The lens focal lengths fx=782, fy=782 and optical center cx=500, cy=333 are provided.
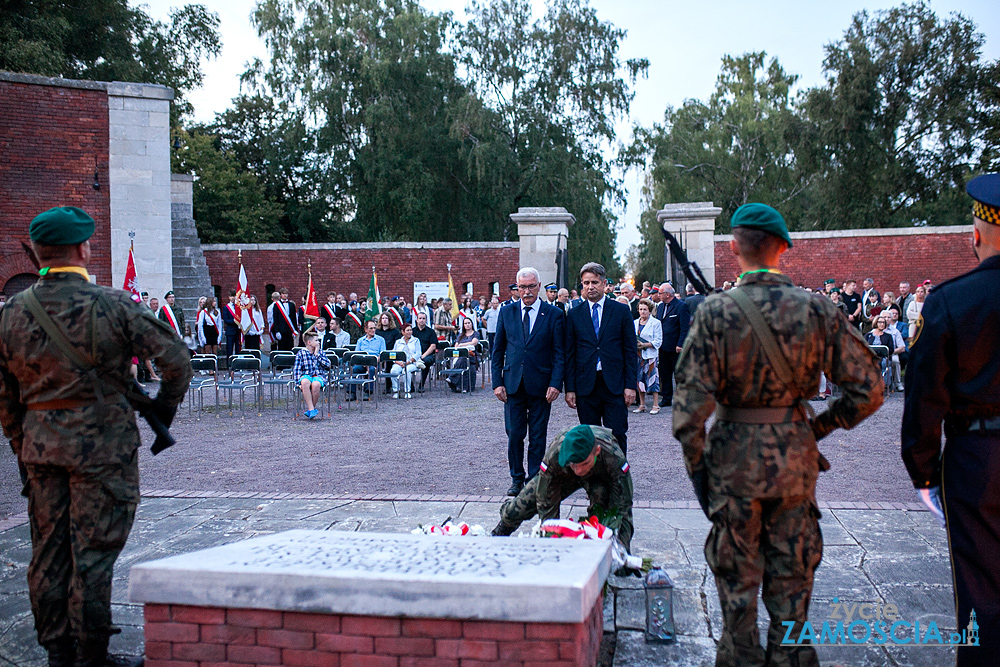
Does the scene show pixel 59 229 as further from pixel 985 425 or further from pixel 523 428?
pixel 523 428

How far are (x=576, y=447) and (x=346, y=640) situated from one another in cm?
180

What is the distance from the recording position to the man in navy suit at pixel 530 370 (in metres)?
6.83

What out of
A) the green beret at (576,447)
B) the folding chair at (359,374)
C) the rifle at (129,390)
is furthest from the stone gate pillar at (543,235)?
the rifle at (129,390)

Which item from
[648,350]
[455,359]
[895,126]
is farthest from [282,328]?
[895,126]

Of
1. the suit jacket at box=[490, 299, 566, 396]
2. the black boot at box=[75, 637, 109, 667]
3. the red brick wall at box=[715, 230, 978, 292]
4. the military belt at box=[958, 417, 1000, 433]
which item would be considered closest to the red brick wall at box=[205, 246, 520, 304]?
the red brick wall at box=[715, 230, 978, 292]

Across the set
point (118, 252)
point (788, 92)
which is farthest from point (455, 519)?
point (788, 92)

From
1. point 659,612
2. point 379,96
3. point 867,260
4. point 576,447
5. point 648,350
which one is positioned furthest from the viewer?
point 379,96

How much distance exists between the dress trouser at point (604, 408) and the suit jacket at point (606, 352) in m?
0.06

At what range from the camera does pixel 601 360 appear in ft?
21.9

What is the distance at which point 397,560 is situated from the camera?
3.29 meters

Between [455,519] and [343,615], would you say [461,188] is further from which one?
[343,615]

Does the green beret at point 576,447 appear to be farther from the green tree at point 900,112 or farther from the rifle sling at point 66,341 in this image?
the green tree at point 900,112

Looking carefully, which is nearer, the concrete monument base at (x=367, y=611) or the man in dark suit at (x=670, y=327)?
the concrete monument base at (x=367, y=611)

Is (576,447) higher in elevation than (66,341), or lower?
lower
